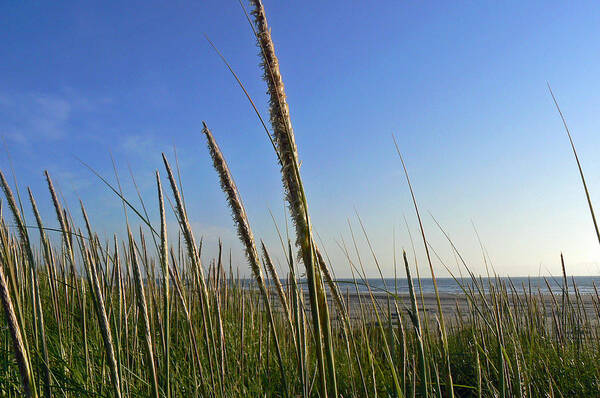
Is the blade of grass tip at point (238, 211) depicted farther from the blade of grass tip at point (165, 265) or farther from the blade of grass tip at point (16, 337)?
the blade of grass tip at point (16, 337)

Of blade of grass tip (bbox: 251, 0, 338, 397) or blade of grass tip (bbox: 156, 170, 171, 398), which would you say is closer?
blade of grass tip (bbox: 251, 0, 338, 397)

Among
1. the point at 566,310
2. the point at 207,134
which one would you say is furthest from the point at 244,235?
the point at 566,310

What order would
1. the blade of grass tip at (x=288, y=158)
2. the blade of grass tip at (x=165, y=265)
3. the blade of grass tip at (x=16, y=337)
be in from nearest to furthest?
the blade of grass tip at (x=288, y=158) → the blade of grass tip at (x=16, y=337) → the blade of grass tip at (x=165, y=265)

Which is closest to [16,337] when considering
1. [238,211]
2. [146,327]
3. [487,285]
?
[146,327]

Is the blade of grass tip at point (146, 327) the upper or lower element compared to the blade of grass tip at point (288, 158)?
lower

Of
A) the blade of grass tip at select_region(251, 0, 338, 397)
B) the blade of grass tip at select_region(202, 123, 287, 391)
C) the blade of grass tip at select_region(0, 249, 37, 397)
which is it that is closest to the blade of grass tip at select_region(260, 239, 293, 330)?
the blade of grass tip at select_region(202, 123, 287, 391)

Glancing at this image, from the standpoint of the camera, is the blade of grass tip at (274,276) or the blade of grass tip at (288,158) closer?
the blade of grass tip at (288,158)

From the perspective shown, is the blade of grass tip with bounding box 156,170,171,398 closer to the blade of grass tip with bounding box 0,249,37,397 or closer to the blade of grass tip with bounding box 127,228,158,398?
the blade of grass tip with bounding box 127,228,158,398

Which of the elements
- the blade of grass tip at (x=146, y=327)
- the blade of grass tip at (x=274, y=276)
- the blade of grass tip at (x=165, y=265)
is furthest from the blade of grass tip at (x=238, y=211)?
the blade of grass tip at (x=146, y=327)

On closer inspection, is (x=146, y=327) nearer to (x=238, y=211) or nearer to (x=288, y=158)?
(x=238, y=211)

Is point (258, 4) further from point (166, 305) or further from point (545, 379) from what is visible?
point (545, 379)

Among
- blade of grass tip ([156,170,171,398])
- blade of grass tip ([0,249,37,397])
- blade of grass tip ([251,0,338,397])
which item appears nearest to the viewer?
blade of grass tip ([251,0,338,397])

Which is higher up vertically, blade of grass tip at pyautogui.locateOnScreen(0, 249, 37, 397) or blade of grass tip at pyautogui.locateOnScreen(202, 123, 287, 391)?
blade of grass tip at pyautogui.locateOnScreen(202, 123, 287, 391)

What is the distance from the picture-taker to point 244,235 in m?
1.03
